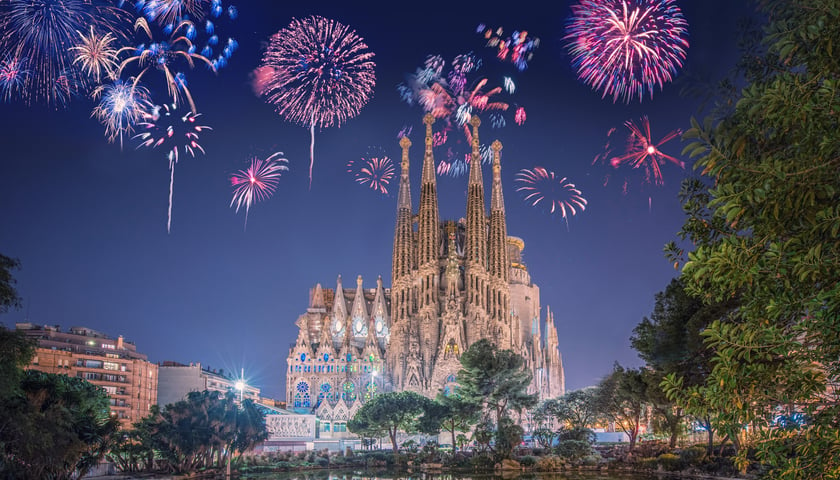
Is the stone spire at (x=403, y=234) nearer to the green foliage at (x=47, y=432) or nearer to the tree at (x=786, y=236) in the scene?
the green foliage at (x=47, y=432)

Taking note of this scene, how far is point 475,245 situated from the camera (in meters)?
128

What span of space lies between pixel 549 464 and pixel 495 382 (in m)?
13.4

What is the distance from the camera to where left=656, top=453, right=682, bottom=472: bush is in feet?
170

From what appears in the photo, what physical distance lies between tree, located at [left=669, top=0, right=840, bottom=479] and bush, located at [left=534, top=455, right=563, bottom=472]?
50.6m

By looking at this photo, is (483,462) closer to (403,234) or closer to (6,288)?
(6,288)

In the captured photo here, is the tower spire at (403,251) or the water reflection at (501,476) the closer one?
the water reflection at (501,476)

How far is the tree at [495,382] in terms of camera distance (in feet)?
241

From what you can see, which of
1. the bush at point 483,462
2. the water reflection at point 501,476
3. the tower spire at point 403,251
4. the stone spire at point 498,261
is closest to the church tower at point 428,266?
the tower spire at point 403,251

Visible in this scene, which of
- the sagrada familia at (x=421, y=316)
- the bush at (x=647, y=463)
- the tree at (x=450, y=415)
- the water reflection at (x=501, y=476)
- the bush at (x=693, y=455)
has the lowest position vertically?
the water reflection at (x=501, y=476)

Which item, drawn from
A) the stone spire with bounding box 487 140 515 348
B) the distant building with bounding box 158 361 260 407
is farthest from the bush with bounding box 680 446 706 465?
the distant building with bounding box 158 361 260 407

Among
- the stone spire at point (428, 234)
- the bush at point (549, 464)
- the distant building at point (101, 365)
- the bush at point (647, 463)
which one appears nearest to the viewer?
the bush at point (647, 463)

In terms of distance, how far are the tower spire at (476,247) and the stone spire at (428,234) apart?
20.5 ft

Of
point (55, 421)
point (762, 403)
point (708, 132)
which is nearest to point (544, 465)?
point (55, 421)

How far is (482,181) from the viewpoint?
5276 inches
